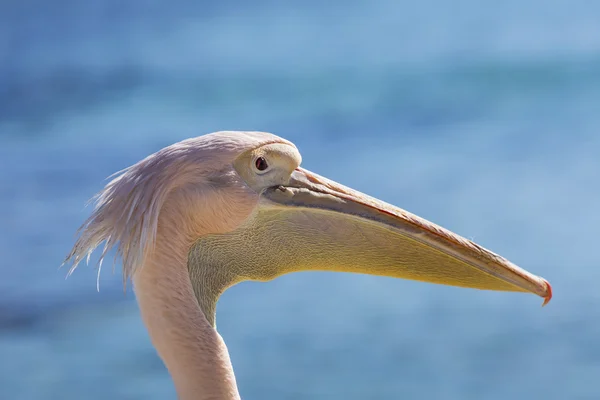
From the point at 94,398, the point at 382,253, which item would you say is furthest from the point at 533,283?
the point at 94,398

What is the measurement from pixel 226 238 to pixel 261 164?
219mm

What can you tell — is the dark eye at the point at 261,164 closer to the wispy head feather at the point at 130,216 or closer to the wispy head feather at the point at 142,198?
the wispy head feather at the point at 142,198

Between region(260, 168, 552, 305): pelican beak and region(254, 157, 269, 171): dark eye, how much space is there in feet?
0.21

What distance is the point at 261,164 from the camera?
238 centimetres

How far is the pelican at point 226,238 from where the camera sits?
7.41 feet

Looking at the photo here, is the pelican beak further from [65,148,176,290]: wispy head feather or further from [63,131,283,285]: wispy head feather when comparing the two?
[65,148,176,290]: wispy head feather

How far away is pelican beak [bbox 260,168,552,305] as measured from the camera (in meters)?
2.37

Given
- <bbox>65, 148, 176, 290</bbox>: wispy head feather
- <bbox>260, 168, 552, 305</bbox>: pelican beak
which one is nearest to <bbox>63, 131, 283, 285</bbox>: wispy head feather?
<bbox>65, 148, 176, 290</bbox>: wispy head feather

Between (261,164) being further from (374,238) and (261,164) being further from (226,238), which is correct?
(374,238)

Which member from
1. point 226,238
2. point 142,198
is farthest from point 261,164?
point 142,198

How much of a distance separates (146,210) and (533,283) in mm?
993

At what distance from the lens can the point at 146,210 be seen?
224 cm

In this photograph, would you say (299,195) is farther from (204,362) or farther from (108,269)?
(108,269)

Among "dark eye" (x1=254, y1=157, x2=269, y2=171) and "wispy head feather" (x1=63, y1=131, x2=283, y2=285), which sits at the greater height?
"dark eye" (x1=254, y1=157, x2=269, y2=171)
